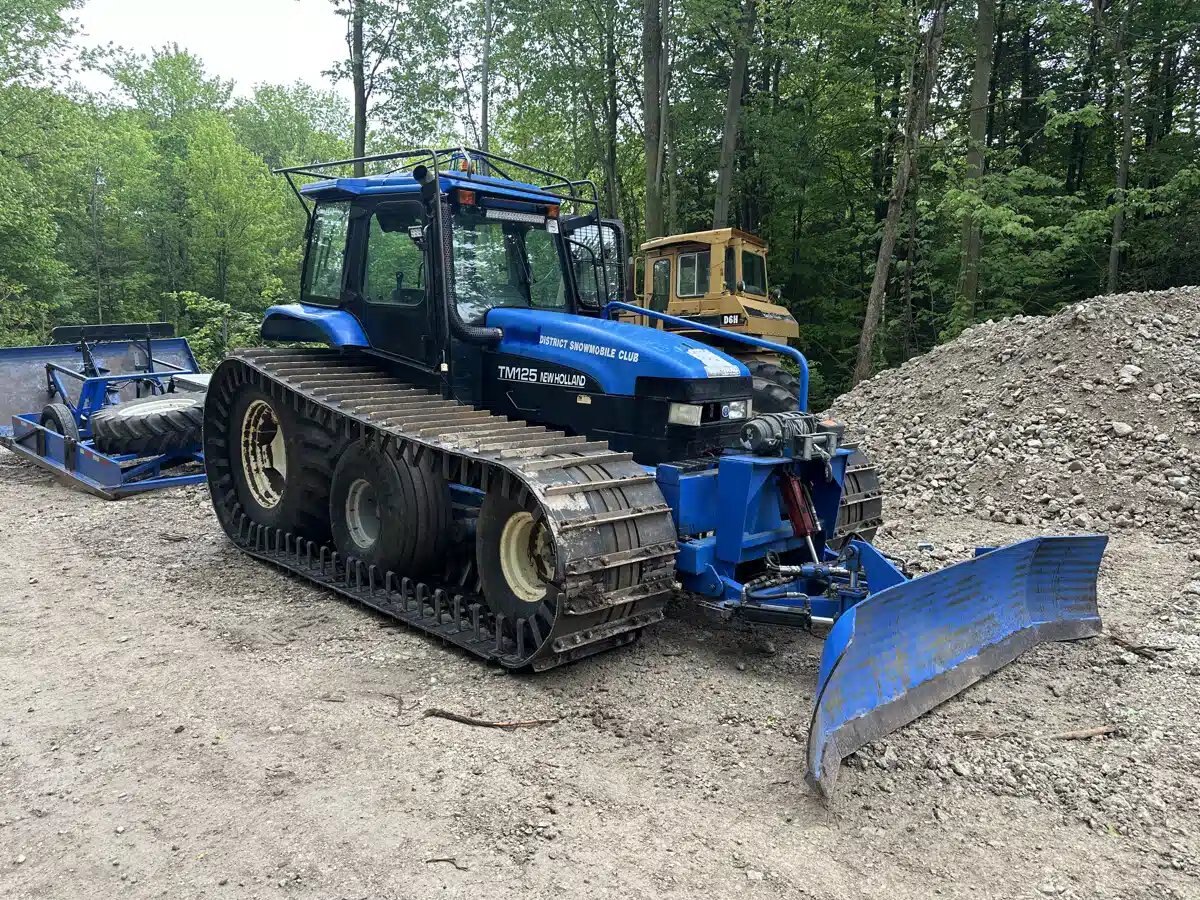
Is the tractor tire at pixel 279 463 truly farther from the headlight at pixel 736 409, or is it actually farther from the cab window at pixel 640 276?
the cab window at pixel 640 276

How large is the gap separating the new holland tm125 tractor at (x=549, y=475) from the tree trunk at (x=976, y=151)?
1033 centimetres

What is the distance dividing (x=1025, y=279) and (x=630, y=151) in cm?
1371

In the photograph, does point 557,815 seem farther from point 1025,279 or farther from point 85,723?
point 1025,279

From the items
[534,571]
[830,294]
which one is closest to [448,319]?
[534,571]

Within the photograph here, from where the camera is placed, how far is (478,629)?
4809 millimetres

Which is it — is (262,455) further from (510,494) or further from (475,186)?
(510,494)

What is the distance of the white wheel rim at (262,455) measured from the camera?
6902mm

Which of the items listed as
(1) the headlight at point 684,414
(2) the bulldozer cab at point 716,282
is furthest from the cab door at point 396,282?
(2) the bulldozer cab at point 716,282

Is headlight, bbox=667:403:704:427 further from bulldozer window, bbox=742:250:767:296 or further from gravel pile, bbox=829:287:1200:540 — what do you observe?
bulldozer window, bbox=742:250:767:296

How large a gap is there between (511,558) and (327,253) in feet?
10.3

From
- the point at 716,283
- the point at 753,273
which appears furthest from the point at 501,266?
the point at 753,273

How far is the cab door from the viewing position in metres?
5.75

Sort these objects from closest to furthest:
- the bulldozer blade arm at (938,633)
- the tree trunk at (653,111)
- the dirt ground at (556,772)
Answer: the dirt ground at (556,772)
the bulldozer blade arm at (938,633)
the tree trunk at (653,111)

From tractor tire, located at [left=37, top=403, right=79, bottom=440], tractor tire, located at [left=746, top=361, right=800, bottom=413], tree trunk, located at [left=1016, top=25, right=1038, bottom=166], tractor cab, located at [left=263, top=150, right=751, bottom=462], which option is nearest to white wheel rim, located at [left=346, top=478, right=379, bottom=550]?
tractor cab, located at [left=263, top=150, right=751, bottom=462]
